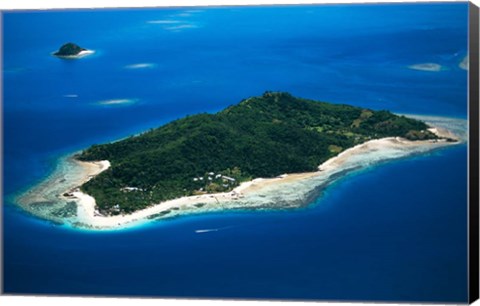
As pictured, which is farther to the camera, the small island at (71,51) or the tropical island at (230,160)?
the small island at (71,51)

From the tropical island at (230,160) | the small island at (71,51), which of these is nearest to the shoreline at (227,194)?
the tropical island at (230,160)

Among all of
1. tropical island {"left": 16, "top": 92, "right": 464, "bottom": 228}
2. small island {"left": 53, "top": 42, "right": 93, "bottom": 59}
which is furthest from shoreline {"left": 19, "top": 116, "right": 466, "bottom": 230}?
small island {"left": 53, "top": 42, "right": 93, "bottom": 59}

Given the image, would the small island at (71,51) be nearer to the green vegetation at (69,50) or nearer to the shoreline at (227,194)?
the green vegetation at (69,50)

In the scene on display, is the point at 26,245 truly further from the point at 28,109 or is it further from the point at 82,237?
the point at 28,109

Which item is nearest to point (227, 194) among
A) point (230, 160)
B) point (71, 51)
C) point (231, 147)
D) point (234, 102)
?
point (230, 160)

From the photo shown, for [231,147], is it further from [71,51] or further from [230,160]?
[71,51]

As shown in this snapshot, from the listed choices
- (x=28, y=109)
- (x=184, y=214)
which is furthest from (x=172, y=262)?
(x=28, y=109)

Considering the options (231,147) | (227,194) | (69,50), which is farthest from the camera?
(69,50)
